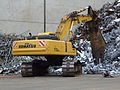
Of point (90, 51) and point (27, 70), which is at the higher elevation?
point (90, 51)

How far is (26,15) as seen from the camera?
81.1 feet

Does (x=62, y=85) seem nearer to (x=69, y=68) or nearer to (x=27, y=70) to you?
(x=69, y=68)

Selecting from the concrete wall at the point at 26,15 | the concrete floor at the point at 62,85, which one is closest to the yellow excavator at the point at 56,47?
the concrete floor at the point at 62,85

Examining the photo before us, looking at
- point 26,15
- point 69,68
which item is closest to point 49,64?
point 69,68

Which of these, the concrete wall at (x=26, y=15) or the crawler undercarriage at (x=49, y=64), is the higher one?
the concrete wall at (x=26, y=15)

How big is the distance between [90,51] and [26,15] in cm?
612

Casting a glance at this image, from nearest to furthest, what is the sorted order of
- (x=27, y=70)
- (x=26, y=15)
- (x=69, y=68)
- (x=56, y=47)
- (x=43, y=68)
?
(x=56, y=47) < (x=69, y=68) < (x=27, y=70) < (x=43, y=68) < (x=26, y=15)

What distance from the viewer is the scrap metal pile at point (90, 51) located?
60.1ft

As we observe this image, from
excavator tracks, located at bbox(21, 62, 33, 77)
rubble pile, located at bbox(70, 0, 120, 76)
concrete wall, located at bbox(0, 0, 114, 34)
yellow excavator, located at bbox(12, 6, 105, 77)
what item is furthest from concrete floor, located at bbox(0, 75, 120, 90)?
concrete wall, located at bbox(0, 0, 114, 34)

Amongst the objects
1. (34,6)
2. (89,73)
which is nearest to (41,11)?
(34,6)

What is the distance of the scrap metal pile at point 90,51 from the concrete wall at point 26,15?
1066mm

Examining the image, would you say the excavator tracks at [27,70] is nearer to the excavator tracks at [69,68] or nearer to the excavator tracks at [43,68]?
the excavator tracks at [43,68]

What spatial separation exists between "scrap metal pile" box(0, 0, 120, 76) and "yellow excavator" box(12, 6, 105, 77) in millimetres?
976

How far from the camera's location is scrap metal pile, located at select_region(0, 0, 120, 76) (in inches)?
721
